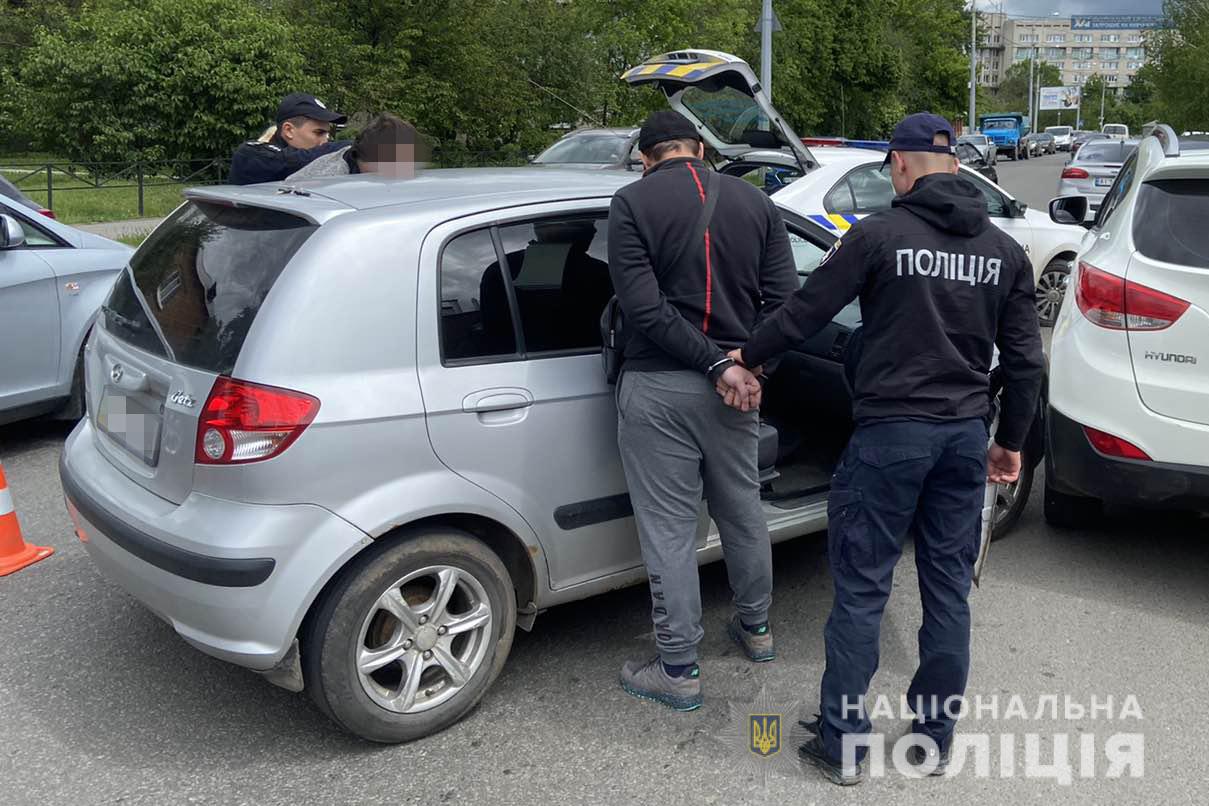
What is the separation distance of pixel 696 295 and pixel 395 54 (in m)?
23.2

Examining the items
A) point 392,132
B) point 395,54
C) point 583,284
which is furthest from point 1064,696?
point 395,54

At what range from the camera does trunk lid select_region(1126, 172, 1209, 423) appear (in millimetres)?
3928

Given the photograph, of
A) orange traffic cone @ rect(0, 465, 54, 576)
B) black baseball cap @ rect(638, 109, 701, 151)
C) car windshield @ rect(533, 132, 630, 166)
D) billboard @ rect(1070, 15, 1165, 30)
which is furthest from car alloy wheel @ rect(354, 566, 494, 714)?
billboard @ rect(1070, 15, 1165, 30)

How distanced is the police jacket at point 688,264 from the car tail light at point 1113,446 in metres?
1.62

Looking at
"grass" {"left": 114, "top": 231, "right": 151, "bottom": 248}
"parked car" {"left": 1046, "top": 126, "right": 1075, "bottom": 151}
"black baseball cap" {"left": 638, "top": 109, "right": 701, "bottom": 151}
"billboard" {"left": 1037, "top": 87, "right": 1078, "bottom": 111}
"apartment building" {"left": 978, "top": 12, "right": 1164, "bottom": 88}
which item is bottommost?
"grass" {"left": 114, "top": 231, "right": 151, "bottom": 248}

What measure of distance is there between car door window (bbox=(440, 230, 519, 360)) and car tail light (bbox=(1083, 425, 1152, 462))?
2.36 metres

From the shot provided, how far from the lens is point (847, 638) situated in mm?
3068

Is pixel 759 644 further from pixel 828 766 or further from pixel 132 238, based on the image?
pixel 132 238

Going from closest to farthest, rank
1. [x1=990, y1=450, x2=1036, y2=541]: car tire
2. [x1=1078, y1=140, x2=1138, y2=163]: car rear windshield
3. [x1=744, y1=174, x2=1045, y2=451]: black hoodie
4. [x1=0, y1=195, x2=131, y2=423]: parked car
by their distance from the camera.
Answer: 1. [x1=744, y1=174, x2=1045, y2=451]: black hoodie
2. [x1=990, y1=450, x2=1036, y2=541]: car tire
3. [x1=0, y1=195, x2=131, y2=423]: parked car
4. [x1=1078, y1=140, x2=1138, y2=163]: car rear windshield

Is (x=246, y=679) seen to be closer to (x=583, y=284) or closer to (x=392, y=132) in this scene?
(x=583, y=284)

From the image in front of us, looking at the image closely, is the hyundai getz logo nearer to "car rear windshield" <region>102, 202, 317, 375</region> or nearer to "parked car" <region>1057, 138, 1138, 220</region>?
"car rear windshield" <region>102, 202, 317, 375</region>

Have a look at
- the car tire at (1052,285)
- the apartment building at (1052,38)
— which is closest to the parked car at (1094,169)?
the car tire at (1052,285)

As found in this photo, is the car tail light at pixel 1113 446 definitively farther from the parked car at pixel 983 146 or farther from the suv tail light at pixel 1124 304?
the parked car at pixel 983 146

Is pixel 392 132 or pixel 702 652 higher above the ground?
pixel 392 132
